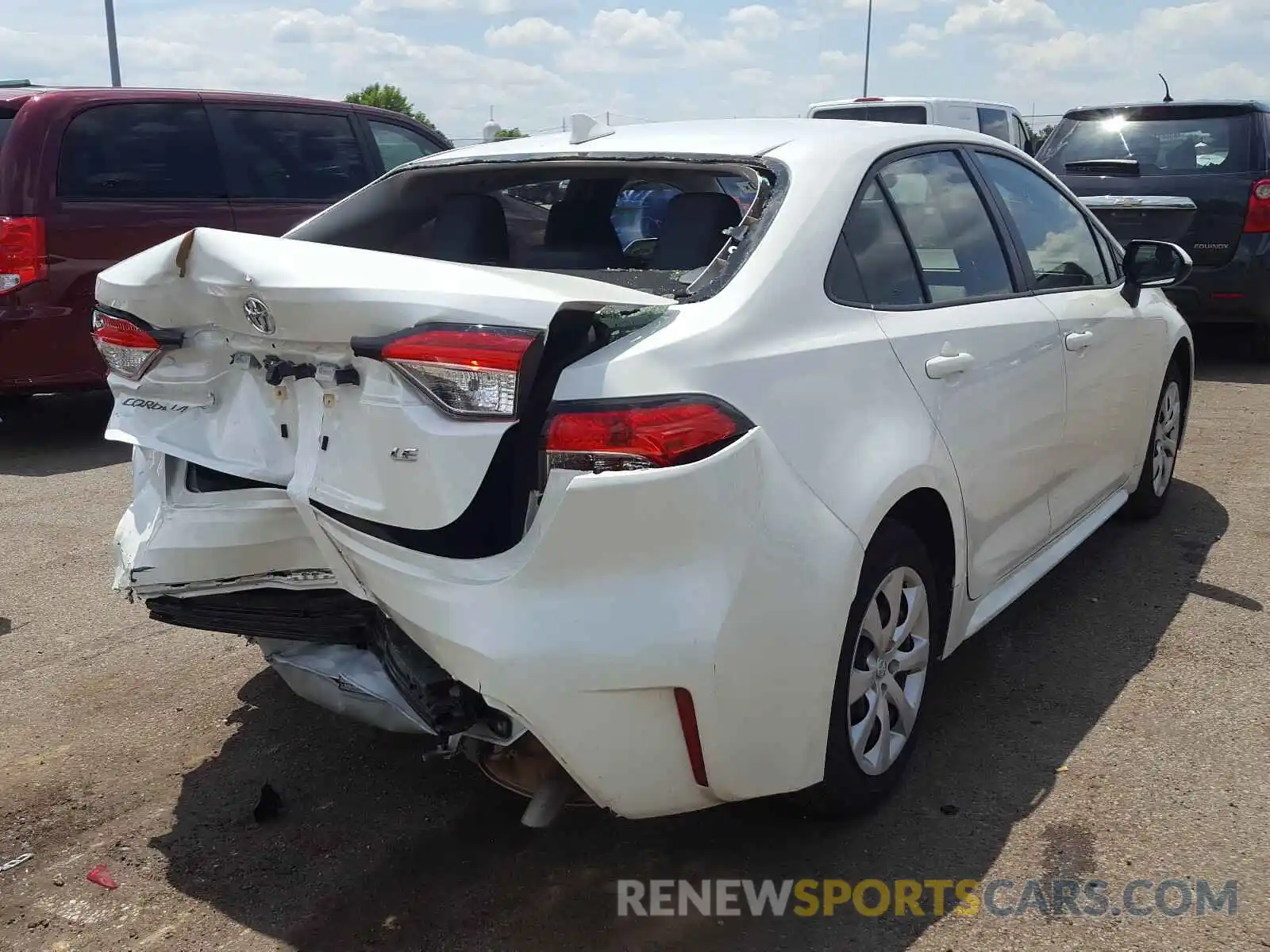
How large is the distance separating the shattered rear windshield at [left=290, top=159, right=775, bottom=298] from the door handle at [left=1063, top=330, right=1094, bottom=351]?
4.26ft

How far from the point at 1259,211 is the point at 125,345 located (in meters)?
7.53

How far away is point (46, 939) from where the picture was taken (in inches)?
101

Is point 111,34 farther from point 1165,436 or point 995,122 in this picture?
point 1165,436

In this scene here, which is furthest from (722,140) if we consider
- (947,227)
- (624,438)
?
(624,438)

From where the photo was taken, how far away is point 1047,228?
13.3ft

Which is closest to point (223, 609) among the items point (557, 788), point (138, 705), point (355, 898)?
point (355, 898)

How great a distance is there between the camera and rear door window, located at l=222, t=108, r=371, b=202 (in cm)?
750

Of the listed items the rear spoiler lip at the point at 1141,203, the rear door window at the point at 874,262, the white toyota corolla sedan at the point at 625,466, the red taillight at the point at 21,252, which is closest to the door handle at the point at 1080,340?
the white toyota corolla sedan at the point at 625,466

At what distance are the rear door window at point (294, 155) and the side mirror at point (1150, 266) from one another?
5.27 meters

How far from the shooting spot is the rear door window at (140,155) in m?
6.65

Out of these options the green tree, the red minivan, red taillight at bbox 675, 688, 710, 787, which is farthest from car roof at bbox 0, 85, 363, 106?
the green tree

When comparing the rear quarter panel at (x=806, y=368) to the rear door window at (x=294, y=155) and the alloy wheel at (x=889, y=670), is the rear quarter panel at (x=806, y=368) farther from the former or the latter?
the rear door window at (x=294, y=155)

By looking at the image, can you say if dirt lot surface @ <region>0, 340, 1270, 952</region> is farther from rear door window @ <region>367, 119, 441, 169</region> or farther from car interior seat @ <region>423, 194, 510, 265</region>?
rear door window @ <region>367, 119, 441, 169</region>

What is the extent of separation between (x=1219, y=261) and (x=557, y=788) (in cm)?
719
